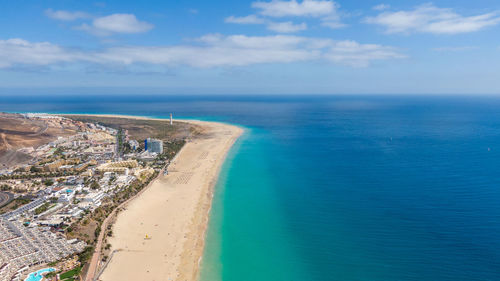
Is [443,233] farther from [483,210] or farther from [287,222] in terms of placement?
[287,222]

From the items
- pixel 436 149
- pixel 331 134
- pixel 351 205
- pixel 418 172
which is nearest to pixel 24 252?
pixel 351 205

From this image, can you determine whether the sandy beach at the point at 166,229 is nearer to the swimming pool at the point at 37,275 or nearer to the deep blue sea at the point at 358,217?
the deep blue sea at the point at 358,217

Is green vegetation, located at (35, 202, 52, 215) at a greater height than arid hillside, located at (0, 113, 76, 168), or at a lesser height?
lesser

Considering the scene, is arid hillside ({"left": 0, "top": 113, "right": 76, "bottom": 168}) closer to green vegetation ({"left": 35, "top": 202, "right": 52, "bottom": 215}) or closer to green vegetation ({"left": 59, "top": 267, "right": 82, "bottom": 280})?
green vegetation ({"left": 35, "top": 202, "right": 52, "bottom": 215})

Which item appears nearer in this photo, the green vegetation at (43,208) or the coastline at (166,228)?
the coastline at (166,228)

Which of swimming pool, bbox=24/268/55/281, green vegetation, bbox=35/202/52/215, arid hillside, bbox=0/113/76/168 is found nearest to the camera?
swimming pool, bbox=24/268/55/281

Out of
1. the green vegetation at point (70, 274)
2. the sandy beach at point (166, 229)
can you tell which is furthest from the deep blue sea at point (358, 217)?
the green vegetation at point (70, 274)

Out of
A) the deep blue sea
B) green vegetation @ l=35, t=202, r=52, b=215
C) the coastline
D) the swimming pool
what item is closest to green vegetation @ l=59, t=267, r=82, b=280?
the swimming pool

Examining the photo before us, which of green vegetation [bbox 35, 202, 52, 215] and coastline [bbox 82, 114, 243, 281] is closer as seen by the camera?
coastline [bbox 82, 114, 243, 281]

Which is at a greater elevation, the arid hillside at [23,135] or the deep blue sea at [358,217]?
the arid hillside at [23,135]
